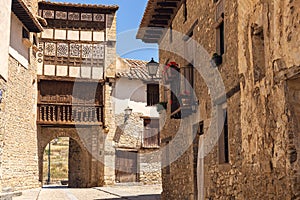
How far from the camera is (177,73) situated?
1341cm

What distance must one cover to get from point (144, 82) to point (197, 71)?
585 inches

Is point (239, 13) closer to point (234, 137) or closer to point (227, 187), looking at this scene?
point (234, 137)

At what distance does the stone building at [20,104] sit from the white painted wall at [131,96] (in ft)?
15.3

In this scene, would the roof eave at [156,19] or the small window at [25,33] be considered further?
the small window at [25,33]

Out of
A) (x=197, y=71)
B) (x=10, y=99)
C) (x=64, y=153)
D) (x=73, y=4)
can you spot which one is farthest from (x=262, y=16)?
(x=64, y=153)

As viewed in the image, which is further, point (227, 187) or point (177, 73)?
point (177, 73)

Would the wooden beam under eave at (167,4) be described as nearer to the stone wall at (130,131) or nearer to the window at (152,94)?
the window at (152,94)

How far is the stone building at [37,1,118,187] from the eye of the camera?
23.5 meters

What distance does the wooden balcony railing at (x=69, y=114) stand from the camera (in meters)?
23.2

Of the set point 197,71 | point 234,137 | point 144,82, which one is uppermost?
point 144,82

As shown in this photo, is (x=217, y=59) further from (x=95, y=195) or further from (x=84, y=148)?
(x=84, y=148)

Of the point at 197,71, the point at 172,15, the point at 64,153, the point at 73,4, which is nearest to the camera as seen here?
the point at 197,71

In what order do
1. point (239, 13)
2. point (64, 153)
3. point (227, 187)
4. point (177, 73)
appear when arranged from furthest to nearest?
point (64, 153), point (177, 73), point (227, 187), point (239, 13)

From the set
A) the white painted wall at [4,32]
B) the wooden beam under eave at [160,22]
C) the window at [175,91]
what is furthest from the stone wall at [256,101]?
the white painted wall at [4,32]
